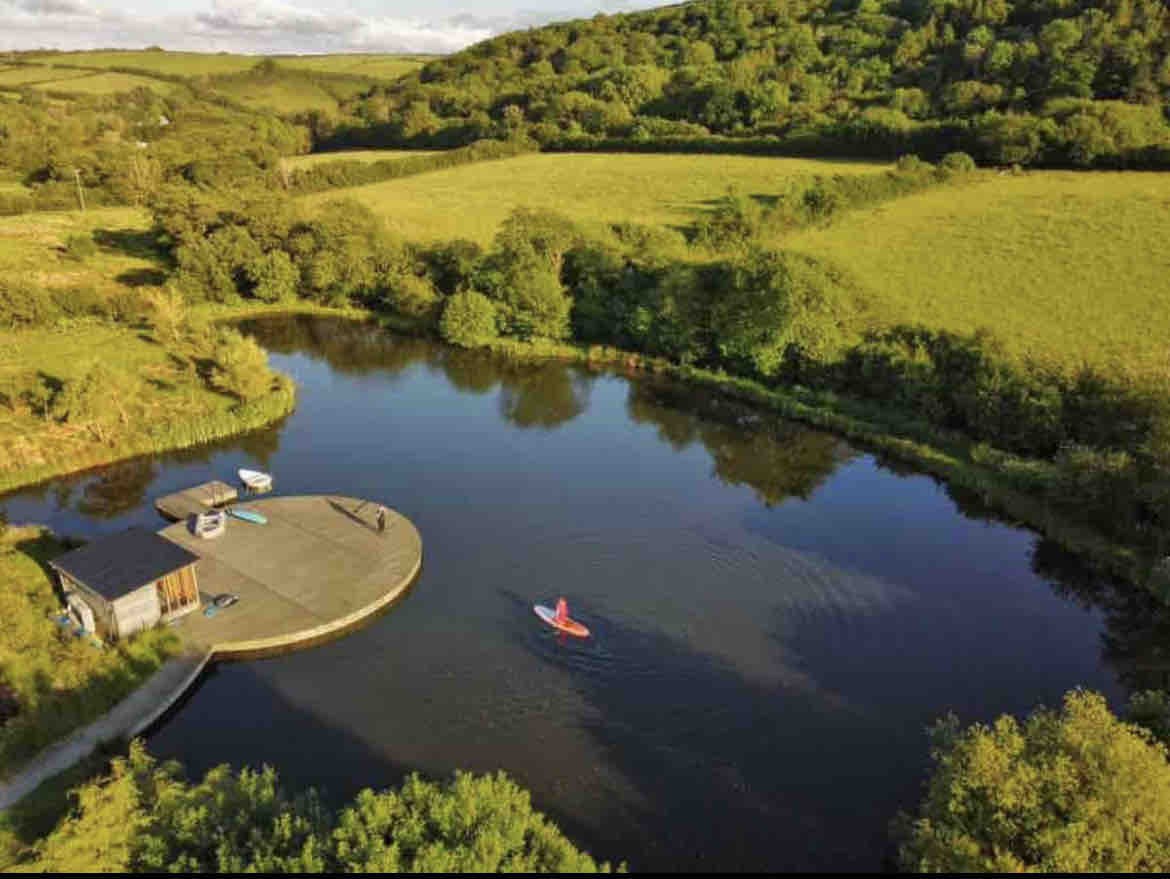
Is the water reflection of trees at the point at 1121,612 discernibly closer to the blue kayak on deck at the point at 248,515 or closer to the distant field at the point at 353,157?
the blue kayak on deck at the point at 248,515

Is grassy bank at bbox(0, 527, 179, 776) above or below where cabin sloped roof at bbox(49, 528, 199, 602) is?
below

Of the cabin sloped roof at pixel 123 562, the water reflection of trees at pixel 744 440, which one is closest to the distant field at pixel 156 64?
the water reflection of trees at pixel 744 440

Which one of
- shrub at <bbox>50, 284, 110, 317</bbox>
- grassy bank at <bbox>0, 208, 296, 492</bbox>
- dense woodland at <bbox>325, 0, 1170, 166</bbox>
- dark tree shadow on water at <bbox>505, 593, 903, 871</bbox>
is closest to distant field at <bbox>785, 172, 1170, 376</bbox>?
dense woodland at <bbox>325, 0, 1170, 166</bbox>

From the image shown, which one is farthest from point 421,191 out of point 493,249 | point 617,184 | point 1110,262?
point 1110,262

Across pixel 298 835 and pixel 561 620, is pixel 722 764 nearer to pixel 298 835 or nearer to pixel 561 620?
pixel 561 620

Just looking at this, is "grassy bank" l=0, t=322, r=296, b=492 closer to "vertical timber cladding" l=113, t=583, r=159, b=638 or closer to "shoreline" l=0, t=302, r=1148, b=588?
"shoreline" l=0, t=302, r=1148, b=588
